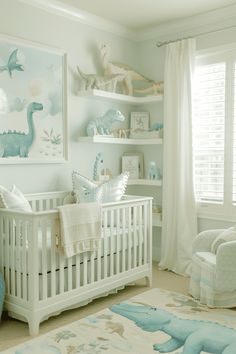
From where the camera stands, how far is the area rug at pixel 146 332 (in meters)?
2.30

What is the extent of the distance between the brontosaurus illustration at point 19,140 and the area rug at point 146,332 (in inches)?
55.0

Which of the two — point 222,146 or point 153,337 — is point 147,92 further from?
point 153,337

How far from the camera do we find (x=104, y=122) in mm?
3785

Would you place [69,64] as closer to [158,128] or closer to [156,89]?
[156,89]

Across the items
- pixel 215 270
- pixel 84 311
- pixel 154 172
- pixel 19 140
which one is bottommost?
pixel 84 311

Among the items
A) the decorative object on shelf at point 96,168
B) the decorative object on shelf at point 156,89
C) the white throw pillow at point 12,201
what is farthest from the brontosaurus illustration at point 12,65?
the decorative object on shelf at point 156,89

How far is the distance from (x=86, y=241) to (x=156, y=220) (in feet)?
4.67

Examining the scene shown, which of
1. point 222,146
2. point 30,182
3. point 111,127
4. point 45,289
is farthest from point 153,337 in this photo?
point 111,127

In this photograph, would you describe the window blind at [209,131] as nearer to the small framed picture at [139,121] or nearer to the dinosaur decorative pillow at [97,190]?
the small framed picture at [139,121]

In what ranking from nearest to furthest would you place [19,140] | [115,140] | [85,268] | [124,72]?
[85,268] → [19,140] → [115,140] → [124,72]

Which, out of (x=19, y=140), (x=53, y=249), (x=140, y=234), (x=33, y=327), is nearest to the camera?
(x=33, y=327)

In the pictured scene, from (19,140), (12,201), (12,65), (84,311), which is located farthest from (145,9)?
(84,311)

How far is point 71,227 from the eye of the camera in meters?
2.67

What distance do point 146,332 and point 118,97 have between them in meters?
2.22
